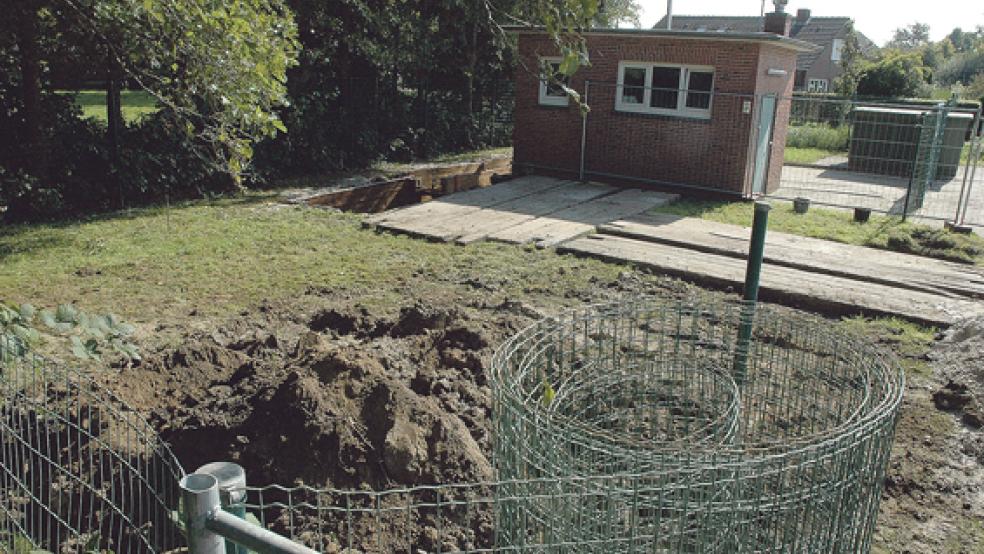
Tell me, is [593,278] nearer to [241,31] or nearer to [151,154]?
[241,31]

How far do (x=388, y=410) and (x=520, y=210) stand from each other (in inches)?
330

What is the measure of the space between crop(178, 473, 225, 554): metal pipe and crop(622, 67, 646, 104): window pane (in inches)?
554

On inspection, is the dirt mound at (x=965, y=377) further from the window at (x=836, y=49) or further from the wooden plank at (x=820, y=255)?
the window at (x=836, y=49)

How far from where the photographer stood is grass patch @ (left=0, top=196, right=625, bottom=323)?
788cm

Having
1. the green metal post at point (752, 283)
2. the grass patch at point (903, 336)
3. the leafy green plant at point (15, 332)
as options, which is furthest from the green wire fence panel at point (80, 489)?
the grass patch at point (903, 336)

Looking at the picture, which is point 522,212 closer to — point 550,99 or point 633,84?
point 633,84

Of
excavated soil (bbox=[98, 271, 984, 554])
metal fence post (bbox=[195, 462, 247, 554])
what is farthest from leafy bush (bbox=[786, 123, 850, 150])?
metal fence post (bbox=[195, 462, 247, 554])

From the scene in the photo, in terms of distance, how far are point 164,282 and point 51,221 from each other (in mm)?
3664

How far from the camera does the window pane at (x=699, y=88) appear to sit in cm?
1426

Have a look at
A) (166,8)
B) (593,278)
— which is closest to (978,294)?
(593,278)

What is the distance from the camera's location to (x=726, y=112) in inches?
547

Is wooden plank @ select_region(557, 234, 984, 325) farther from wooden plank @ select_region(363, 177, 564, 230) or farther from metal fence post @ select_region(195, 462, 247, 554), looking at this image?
metal fence post @ select_region(195, 462, 247, 554)

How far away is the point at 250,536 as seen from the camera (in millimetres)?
1788

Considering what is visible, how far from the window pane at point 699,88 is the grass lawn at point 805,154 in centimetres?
695
